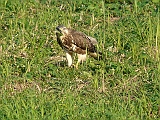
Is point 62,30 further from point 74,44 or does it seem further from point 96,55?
point 96,55

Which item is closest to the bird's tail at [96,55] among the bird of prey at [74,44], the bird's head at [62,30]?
the bird of prey at [74,44]

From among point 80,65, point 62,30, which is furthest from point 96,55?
point 62,30

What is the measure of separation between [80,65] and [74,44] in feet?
1.32

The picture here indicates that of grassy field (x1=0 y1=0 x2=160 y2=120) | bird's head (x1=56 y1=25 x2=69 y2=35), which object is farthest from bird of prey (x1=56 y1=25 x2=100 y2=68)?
grassy field (x1=0 y1=0 x2=160 y2=120)

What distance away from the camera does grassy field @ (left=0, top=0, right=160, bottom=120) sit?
907 cm

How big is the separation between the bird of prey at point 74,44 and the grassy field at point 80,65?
14cm

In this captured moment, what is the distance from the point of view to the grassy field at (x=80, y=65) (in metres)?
9.07

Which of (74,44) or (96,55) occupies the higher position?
(74,44)

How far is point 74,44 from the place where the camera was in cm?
1148

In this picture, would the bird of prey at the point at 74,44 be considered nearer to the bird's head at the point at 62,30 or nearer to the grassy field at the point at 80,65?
the bird's head at the point at 62,30

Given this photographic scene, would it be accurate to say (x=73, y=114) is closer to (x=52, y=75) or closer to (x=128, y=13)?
(x=52, y=75)

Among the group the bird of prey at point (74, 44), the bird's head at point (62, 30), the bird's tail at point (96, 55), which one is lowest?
the bird's tail at point (96, 55)

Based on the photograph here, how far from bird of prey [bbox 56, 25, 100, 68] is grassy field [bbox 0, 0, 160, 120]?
14 centimetres

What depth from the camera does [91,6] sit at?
13.9m
